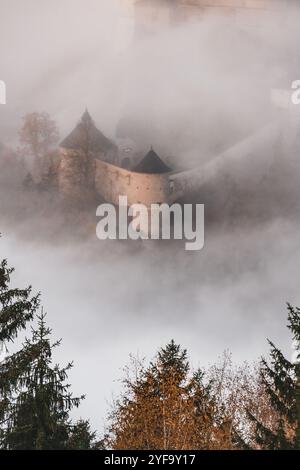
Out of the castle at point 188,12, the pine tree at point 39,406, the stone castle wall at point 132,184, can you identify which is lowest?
the pine tree at point 39,406

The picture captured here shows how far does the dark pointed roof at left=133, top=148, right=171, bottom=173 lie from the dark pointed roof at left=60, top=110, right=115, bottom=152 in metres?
2.96

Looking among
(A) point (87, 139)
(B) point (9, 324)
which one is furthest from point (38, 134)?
(B) point (9, 324)

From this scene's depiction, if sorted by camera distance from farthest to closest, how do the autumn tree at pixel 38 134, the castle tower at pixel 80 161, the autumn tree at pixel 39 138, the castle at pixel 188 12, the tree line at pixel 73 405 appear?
the castle at pixel 188 12
the autumn tree at pixel 38 134
the castle tower at pixel 80 161
the autumn tree at pixel 39 138
the tree line at pixel 73 405

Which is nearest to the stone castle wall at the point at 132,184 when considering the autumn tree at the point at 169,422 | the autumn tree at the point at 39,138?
the autumn tree at the point at 39,138

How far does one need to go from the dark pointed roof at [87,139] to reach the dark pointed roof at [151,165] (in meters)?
2.96

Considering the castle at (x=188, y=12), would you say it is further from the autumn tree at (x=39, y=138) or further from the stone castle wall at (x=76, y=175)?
the stone castle wall at (x=76, y=175)

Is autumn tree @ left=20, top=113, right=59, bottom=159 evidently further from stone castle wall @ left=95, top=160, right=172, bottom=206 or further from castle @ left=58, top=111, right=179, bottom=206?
stone castle wall @ left=95, top=160, right=172, bottom=206

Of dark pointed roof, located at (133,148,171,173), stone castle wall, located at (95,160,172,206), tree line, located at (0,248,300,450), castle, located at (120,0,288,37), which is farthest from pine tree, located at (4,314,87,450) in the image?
castle, located at (120,0,288,37)

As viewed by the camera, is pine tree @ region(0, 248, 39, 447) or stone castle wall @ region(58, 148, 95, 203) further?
stone castle wall @ region(58, 148, 95, 203)

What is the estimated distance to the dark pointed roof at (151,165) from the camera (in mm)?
66562

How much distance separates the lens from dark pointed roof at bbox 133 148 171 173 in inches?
2621
